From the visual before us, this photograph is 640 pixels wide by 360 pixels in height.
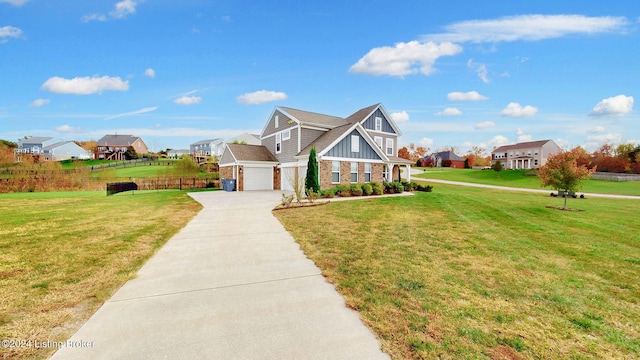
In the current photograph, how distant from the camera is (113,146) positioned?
7050cm

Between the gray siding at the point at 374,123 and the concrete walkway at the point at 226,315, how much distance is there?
73.6ft

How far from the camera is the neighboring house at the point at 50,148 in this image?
64438 millimetres

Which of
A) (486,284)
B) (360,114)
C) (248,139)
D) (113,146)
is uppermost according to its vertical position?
(248,139)

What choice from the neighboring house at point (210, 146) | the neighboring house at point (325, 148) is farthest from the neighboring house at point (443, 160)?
the neighboring house at point (210, 146)

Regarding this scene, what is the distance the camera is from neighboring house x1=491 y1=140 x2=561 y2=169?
2413 inches

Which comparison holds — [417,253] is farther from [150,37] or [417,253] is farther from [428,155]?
[428,155]

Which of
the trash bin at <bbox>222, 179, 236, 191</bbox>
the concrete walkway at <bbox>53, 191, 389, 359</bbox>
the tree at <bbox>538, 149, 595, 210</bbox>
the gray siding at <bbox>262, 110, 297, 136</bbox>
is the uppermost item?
the gray siding at <bbox>262, 110, 297, 136</bbox>

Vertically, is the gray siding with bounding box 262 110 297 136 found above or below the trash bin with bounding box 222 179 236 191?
above

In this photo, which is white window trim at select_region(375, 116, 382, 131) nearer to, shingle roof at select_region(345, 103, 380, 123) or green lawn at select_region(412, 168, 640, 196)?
shingle roof at select_region(345, 103, 380, 123)

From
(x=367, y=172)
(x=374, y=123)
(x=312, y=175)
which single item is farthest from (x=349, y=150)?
(x=374, y=123)

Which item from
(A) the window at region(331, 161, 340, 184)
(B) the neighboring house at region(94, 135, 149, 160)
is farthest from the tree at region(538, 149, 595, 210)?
(B) the neighboring house at region(94, 135, 149, 160)

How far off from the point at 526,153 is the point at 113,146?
350 feet

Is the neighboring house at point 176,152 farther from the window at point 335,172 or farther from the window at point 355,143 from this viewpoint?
the window at point 355,143

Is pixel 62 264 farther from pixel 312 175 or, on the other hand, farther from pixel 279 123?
pixel 279 123
